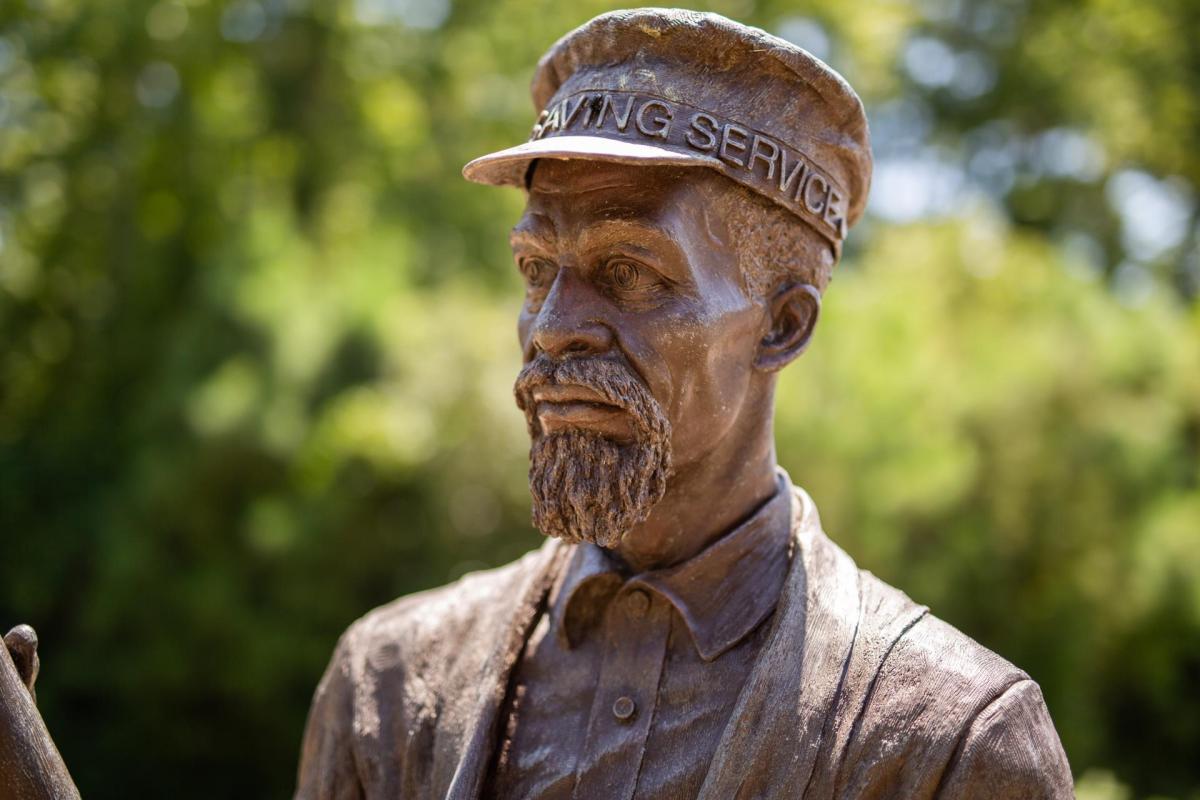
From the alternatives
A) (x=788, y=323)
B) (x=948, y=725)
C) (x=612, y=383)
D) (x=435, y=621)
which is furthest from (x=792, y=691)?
(x=435, y=621)

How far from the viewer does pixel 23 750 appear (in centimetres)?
212

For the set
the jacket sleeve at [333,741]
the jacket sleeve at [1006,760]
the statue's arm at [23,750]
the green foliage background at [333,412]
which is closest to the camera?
the statue's arm at [23,750]

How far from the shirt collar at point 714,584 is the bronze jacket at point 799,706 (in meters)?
0.05

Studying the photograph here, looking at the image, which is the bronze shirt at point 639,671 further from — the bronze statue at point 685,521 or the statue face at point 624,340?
the statue face at point 624,340

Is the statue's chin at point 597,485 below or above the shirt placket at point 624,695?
above

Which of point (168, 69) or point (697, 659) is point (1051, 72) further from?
point (697, 659)

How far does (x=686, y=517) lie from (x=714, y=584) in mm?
131

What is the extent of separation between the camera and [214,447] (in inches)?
348

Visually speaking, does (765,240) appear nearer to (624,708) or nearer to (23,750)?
(624,708)

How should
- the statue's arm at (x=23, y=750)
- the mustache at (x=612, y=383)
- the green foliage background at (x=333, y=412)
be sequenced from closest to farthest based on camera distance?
the statue's arm at (x=23, y=750) < the mustache at (x=612, y=383) < the green foliage background at (x=333, y=412)

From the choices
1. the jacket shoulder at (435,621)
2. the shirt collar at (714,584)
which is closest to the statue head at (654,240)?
the shirt collar at (714,584)

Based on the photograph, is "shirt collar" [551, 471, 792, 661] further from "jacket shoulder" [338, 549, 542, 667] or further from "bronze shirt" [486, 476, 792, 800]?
"jacket shoulder" [338, 549, 542, 667]

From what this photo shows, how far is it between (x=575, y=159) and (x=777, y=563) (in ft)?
2.65

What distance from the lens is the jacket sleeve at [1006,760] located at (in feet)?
7.51
